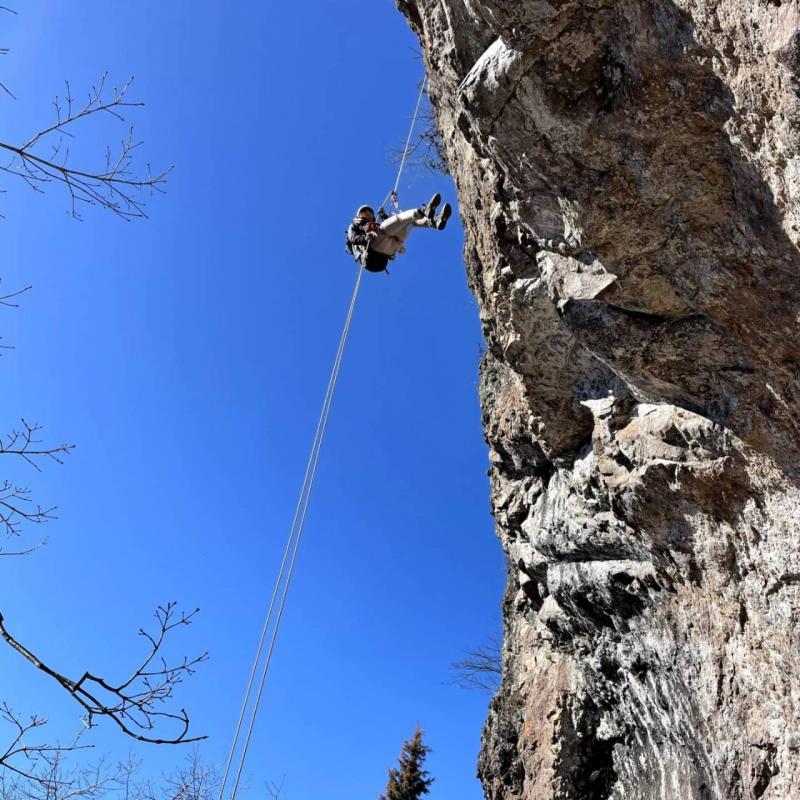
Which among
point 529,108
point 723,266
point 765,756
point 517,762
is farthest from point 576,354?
point 517,762

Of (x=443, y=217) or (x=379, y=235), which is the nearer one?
(x=443, y=217)

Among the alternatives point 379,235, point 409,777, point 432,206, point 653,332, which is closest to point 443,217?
point 432,206

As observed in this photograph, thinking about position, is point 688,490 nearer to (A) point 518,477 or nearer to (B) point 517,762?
(A) point 518,477

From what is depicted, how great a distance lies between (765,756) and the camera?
4.39 meters

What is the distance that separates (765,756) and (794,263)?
3296mm

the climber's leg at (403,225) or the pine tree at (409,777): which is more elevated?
the climber's leg at (403,225)

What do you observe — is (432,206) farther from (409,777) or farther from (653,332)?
(409,777)

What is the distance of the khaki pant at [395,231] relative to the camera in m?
9.27

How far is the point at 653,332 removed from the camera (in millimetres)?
4855

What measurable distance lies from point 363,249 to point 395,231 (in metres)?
0.65

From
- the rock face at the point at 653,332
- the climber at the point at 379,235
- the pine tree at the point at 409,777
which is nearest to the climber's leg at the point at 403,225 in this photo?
the climber at the point at 379,235

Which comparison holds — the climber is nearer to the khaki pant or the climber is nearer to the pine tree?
the khaki pant

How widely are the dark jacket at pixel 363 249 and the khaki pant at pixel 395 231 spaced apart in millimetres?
102

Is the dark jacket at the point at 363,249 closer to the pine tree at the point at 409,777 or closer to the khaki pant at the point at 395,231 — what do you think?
the khaki pant at the point at 395,231
